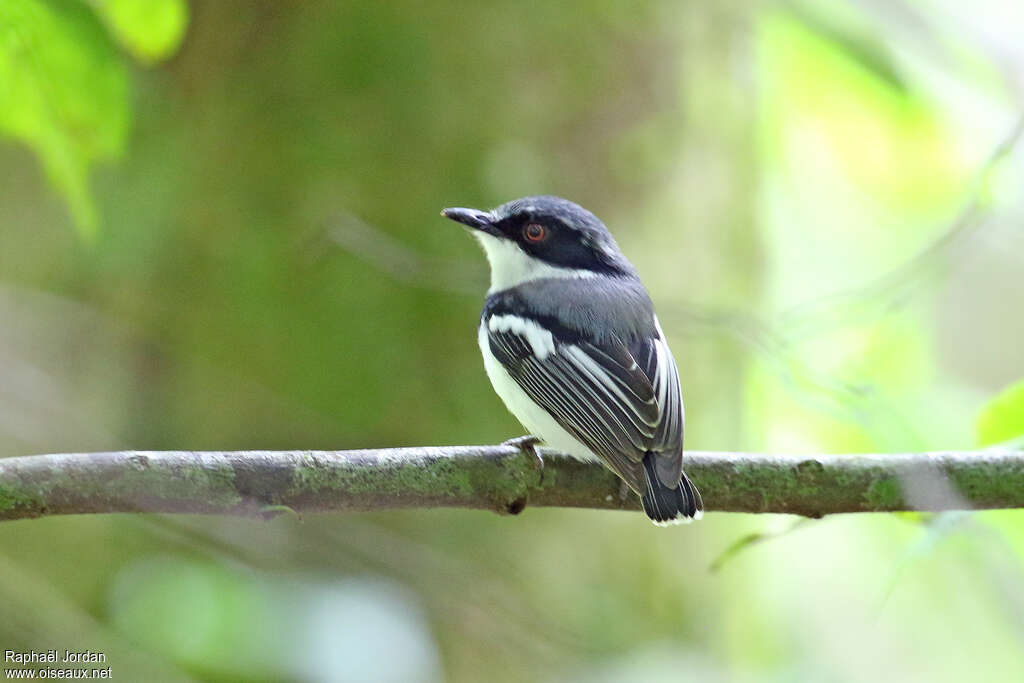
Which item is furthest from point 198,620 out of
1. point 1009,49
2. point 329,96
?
point 1009,49

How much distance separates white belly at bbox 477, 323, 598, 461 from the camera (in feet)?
8.96

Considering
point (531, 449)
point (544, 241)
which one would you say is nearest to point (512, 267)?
point (544, 241)

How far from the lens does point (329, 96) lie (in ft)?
12.8

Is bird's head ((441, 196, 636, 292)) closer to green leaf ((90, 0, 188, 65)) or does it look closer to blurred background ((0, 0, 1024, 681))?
blurred background ((0, 0, 1024, 681))

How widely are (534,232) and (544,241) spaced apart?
5 centimetres

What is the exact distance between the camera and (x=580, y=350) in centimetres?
297

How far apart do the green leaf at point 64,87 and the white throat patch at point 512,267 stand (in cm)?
154

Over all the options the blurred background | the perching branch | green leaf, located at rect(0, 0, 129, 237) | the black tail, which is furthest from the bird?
green leaf, located at rect(0, 0, 129, 237)

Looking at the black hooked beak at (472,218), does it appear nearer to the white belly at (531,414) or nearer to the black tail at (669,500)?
the white belly at (531,414)

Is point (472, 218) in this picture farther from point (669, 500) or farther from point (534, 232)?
point (669, 500)

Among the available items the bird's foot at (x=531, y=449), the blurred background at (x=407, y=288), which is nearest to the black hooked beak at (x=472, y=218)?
the blurred background at (x=407, y=288)

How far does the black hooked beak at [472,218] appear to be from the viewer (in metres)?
3.31

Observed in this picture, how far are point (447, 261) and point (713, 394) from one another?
4.13 feet

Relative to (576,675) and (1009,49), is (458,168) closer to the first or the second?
(576,675)
